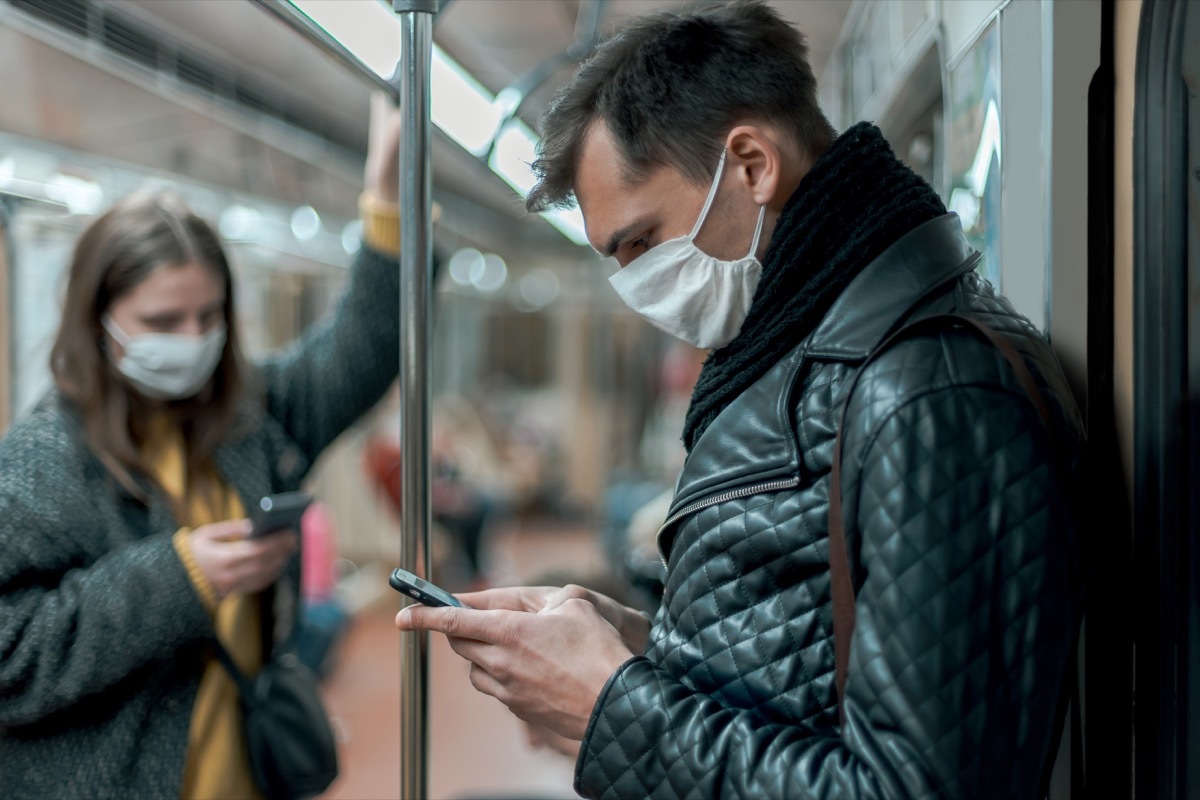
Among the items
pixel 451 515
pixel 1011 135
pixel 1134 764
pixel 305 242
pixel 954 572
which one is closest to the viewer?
pixel 954 572

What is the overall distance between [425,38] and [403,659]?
70 centimetres

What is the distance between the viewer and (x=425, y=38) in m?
1.15

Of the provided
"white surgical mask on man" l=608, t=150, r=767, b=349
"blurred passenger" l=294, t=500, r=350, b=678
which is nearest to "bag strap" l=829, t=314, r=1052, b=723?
"white surgical mask on man" l=608, t=150, r=767, b=349

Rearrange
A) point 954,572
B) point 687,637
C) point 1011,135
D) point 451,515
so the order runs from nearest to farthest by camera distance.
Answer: point 954,572, point 687,637, point 1011,135, point 451,515

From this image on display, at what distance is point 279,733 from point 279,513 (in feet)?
1.12

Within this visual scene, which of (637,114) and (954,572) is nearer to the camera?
(954,572)

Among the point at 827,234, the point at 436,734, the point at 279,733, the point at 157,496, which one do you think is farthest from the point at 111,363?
the point at 436,734

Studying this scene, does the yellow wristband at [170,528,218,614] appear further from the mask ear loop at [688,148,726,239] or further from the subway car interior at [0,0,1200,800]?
the mask ear loop at [688,148,726,239]

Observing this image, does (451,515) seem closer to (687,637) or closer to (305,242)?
(305,242)

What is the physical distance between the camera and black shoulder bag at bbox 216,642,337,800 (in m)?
1.53

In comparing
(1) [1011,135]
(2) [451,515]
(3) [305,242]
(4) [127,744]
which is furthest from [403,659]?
(2) [451,515]

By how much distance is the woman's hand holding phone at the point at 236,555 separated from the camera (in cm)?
142

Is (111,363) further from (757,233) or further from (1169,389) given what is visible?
(1169,389)

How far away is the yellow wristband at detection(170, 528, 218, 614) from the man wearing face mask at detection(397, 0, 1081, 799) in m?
0.53
